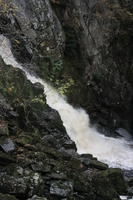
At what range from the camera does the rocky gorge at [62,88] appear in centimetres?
508

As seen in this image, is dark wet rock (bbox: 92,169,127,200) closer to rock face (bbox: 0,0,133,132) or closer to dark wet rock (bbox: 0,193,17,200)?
dark wet rock (bbox: 0,193,17,200)

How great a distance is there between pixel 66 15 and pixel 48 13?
196 cm

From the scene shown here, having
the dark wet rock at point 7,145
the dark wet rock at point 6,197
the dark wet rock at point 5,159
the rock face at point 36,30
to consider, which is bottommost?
the dark wet rock at point 6,197

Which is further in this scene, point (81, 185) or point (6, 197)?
point (81, 185)

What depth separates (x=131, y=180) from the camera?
7383mm

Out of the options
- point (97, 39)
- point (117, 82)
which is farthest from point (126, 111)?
point (97, 39)

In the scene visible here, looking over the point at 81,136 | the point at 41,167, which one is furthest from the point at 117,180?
the point at 81,136

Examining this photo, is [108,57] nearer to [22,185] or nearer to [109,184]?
[109,184]

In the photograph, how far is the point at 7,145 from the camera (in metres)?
5.12

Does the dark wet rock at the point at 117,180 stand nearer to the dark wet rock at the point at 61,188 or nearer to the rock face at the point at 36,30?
the dark wet rock at the point at 61,188

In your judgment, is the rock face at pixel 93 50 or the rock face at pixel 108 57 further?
the rock face at pixel 108 57

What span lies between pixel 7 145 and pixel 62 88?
1957 mm

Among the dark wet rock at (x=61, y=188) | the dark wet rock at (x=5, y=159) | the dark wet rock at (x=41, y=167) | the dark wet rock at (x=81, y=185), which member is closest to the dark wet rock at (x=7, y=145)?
the dark wet rock at (x=5, y=159)

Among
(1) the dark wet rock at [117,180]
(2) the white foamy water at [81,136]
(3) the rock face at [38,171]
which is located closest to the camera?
(3) the rock face at [38,171]
